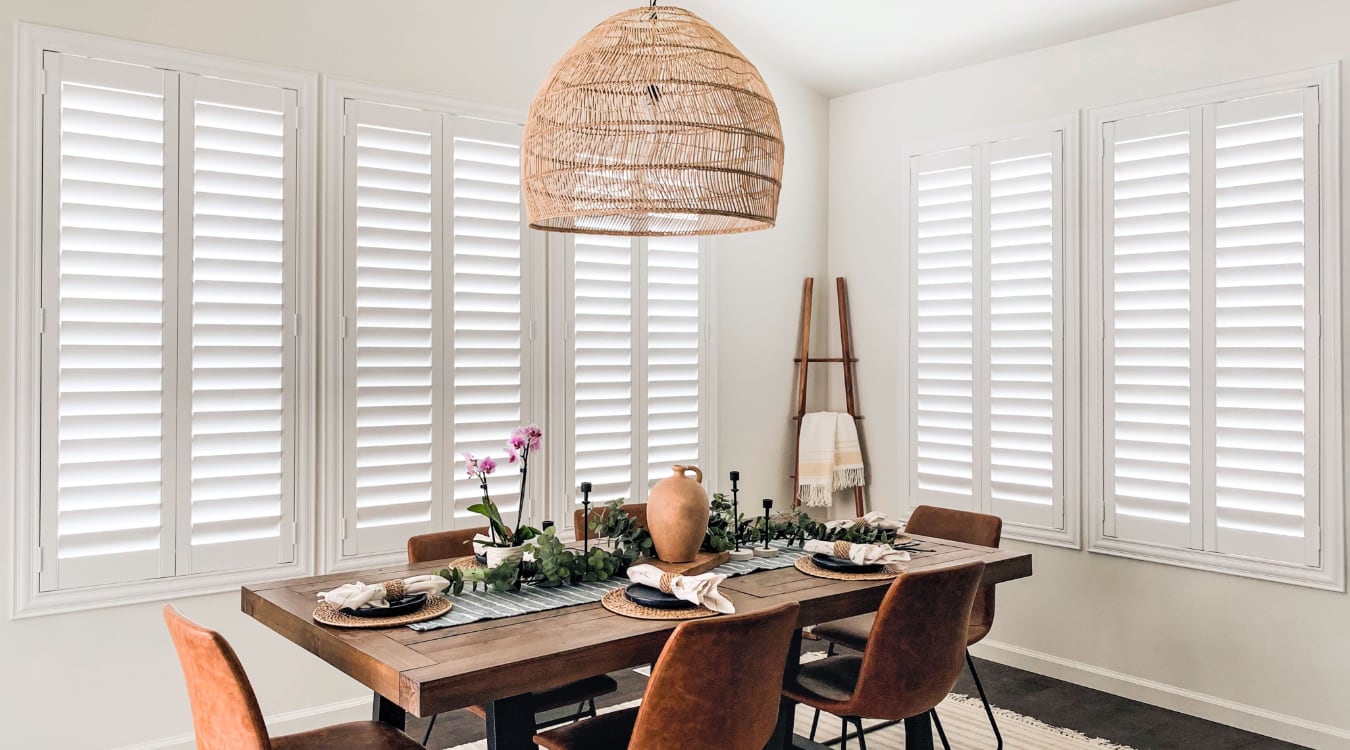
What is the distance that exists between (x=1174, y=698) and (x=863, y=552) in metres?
1.85

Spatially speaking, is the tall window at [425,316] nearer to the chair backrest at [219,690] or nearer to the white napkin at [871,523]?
the white napkin at [871,523]

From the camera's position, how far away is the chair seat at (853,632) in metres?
3.08

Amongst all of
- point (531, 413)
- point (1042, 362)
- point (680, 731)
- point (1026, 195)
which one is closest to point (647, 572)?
point (680, 731)

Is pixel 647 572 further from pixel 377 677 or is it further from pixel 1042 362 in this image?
pixel 1042 362

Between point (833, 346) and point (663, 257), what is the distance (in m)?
1.13

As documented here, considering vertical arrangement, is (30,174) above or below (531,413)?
above

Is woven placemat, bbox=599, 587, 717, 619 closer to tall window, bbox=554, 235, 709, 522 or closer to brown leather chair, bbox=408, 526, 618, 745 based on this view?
brown leather chair, bbox=408, 526, 618, 745

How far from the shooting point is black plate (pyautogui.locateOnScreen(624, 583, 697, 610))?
217 cm

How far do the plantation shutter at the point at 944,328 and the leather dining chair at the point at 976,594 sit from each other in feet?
2.76

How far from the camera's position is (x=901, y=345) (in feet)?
14.9

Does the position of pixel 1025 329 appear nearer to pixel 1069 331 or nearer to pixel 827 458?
pixel 1069 331

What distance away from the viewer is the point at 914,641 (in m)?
2.39

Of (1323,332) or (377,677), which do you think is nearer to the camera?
(377,677)

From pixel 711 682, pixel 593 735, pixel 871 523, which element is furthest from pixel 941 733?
pixel 711 682
